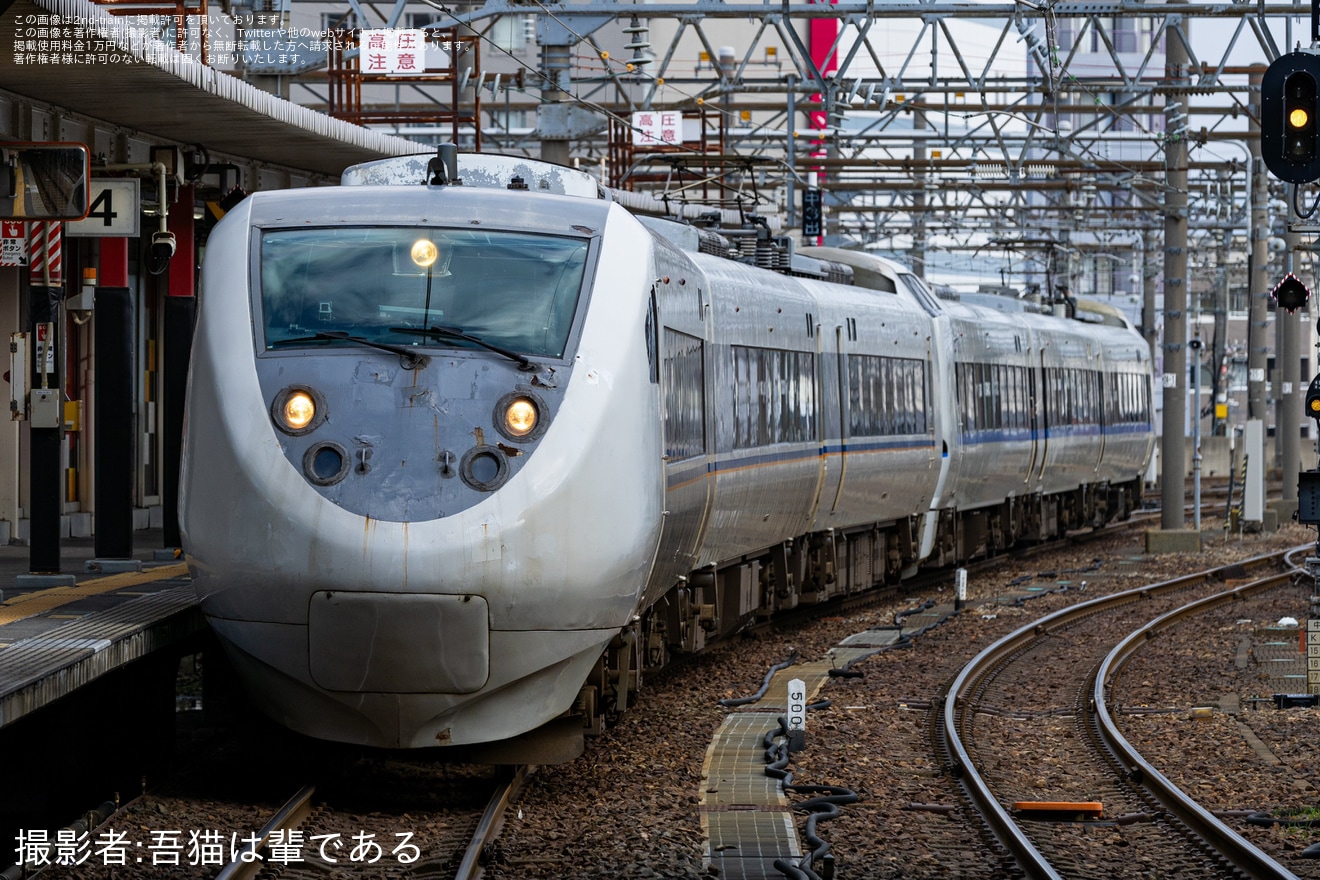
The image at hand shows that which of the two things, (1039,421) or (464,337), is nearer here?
(464,337)

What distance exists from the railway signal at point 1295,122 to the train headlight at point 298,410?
659cm

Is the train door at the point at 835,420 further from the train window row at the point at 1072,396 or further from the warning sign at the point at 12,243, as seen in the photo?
the train window row at the point at 1072,396

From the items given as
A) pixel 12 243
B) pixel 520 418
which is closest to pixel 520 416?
pixel 520 418

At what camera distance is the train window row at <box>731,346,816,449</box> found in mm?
13844

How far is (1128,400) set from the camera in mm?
33969

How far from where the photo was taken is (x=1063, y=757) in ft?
38.8

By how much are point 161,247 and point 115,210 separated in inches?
26.3

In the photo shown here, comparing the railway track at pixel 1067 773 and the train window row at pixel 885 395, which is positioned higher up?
the train window row at pixel 885 395

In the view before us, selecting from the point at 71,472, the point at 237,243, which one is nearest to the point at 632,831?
the point at 237,243

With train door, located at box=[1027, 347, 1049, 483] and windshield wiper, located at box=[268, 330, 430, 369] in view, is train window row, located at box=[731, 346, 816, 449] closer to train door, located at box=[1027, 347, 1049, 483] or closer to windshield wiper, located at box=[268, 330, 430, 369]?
windshield wiper, located at box=[268, 330, 430, 369]

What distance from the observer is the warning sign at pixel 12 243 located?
13195 millimetres

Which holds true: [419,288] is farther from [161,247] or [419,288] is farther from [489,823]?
[161,247]

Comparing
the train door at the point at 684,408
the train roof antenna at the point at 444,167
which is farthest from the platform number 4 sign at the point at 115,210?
the train door at the point at 684,408

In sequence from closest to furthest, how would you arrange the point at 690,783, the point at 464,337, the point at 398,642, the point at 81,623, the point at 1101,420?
the point at 398,642 → the point at 464,337 → the point at 81,623 → the point at 690,783 → the point at 1101,420
